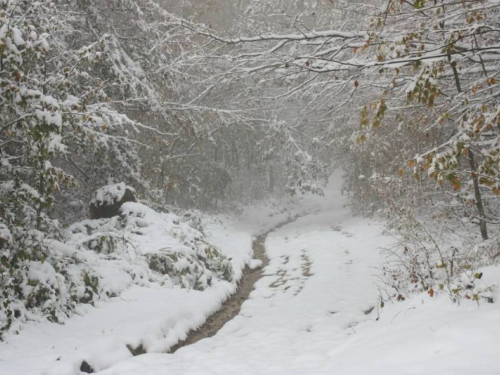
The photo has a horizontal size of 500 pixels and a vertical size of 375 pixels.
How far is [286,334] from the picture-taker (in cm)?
621

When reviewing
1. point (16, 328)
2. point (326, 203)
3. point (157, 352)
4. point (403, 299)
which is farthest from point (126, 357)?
point (326, 203)

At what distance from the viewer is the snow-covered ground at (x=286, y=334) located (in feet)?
11.1

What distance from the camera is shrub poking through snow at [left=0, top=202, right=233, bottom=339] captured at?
18.2ft

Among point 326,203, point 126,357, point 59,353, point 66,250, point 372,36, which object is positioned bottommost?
point 326,203

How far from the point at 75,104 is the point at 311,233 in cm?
1272

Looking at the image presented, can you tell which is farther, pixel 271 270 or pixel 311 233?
pixel 311 233

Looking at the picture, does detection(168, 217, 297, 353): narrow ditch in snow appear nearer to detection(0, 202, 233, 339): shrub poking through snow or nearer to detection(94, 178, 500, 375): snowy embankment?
detection(94, 178, 500, 375): snowy embankment

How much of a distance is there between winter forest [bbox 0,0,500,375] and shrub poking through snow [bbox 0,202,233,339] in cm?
3

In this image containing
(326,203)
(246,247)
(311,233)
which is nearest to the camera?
(246,247)

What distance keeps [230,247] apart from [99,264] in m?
6.48

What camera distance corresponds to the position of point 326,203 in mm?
33156

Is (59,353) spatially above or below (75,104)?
below

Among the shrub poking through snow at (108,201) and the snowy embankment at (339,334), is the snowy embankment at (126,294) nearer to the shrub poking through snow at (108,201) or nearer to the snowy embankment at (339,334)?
the shrub poking through snow at (108,201)

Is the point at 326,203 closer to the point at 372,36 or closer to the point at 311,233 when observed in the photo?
the point at 311,233
